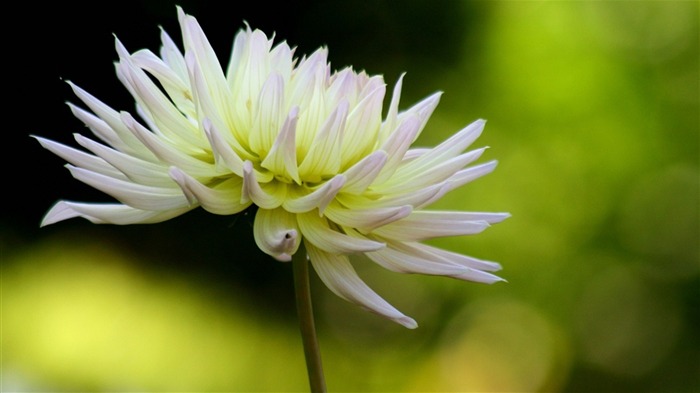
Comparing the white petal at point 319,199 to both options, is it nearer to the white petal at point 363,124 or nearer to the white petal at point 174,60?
the white petal at point 363,124

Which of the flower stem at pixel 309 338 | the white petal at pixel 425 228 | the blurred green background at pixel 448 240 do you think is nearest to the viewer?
the flower stem at pixel 309 338

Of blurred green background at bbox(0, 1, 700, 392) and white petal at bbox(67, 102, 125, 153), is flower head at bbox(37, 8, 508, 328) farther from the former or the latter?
blurred green background at bbox(0, 1, 700, 392)

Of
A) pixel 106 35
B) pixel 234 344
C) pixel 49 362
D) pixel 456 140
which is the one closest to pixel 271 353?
pixel 234 344

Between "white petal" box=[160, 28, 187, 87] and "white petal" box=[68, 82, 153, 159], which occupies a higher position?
"white petal" box=[160, 28, 187, 87]

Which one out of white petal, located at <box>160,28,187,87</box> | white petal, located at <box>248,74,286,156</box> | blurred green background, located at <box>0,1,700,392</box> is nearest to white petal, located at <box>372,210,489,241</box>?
white petal, located at <box>248,74,286,156</box>

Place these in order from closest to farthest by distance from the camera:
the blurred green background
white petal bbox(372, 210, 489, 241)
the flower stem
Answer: the flower stem
white petal bbox(372, 210, 489, 241)
the blurred green background

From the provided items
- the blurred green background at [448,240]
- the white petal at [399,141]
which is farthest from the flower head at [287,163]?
the blurred green background at [448,240]

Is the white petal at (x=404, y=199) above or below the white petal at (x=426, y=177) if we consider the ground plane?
below
